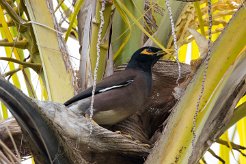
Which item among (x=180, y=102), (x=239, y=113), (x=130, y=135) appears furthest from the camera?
(x=130, y=135)

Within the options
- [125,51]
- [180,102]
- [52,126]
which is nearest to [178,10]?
[125,51]

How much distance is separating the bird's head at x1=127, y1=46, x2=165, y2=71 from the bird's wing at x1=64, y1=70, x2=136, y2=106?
0.05 metres

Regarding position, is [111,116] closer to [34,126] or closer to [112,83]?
[112,83]

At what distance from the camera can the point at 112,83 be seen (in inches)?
102

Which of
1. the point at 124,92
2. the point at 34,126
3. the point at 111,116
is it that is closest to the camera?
the point at 34,126

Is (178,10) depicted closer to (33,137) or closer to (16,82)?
(16,82)

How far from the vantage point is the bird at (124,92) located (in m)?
2.45

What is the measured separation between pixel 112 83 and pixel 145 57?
247mm

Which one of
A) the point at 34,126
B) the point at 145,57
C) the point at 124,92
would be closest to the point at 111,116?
the point at 124,92

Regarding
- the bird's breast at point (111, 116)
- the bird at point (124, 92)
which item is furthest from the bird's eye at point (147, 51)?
the bird's breast at point (111, 116)

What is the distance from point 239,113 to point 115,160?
0.41 metres

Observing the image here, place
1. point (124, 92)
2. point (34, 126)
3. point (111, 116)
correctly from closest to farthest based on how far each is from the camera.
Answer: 1. point (34, 126)
2. point (111, 116)
3. point (124, 92)

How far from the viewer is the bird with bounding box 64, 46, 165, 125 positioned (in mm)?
2453

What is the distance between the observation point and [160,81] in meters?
2.56
